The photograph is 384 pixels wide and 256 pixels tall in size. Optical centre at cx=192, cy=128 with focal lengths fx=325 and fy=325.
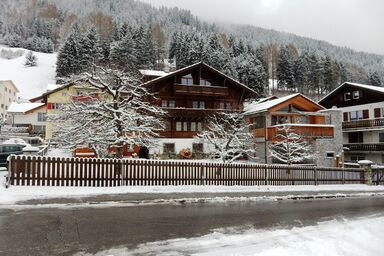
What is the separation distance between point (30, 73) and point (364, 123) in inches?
3996

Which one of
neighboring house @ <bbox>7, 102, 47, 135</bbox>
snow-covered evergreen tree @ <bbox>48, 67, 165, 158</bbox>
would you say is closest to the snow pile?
snow-covered evergreen tree @ <bbox>48, 67, 165, 158</bbox>

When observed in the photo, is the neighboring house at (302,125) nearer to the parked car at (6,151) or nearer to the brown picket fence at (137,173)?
the brown picket fence at (137,173)

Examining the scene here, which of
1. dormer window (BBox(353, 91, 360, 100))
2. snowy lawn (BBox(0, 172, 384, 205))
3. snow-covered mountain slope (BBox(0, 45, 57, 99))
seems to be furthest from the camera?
snow-covered mountain slope (BBox(0, 45, 57, 99))

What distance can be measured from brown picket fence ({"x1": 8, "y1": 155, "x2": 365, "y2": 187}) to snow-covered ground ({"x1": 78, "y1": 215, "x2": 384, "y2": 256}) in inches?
311

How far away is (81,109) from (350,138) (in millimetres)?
42828

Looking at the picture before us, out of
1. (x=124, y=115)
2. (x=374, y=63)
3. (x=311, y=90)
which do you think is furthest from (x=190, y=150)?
(x=374, y=63)

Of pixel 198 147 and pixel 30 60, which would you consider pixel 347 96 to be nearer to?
A: pixel 198 147

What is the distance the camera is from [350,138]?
48250 mm

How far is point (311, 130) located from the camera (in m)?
34.4

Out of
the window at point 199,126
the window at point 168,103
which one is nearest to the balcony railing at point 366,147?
the window at point 199,126

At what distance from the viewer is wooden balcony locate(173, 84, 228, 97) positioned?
40875 mm

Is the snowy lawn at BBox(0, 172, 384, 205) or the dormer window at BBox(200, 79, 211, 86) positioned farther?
the dormer window at BBox(200, 79, 211, 86)

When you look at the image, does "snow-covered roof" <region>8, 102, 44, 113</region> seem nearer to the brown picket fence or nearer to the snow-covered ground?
the brown picket fence

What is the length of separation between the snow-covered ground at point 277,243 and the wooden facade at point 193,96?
31525mm
